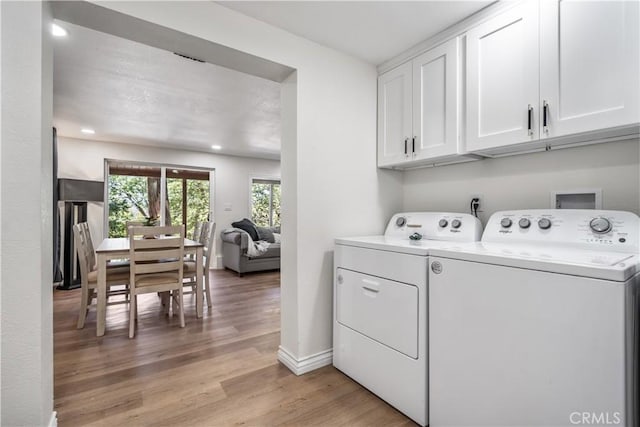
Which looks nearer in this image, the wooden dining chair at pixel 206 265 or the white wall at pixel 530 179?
the white wall at pixel 530 179

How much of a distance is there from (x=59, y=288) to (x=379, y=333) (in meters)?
4.67

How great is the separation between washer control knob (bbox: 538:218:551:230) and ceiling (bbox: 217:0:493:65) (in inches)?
48.7

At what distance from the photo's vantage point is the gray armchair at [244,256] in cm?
500

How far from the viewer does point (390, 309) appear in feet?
5.22

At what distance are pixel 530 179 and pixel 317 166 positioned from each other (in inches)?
51.6

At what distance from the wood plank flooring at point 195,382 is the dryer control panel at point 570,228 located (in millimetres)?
1130

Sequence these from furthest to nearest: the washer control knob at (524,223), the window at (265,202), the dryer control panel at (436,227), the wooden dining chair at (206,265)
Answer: the window at (265,202) < the wooden dining chair at (206,265) < the dryer control panel at (436,227) < the washer control knob at (524,223)

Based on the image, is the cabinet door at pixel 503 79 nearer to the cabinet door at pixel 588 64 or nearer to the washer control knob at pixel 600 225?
the cabinet door at pixel 588 64

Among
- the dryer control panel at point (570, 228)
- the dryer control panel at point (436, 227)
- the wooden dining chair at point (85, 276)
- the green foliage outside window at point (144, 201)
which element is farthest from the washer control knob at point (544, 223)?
the green foliage outside window at point (144, 201)

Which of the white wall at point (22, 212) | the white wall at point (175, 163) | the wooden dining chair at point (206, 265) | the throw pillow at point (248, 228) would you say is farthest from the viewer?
the throw pillow at point (248, 228)

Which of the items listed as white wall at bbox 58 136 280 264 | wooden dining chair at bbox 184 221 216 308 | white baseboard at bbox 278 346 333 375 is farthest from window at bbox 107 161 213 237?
white baseboard at bbox 278 346 333 375

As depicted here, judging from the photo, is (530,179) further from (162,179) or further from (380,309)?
(162,179)

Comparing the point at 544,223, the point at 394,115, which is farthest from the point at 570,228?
the point at 394,115

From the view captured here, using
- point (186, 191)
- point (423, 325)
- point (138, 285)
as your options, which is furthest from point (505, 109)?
point (186, 191)
